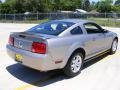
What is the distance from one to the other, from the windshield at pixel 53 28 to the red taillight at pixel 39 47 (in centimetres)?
71

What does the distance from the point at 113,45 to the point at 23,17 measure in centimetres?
2771

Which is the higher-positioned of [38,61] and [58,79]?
[38,61]

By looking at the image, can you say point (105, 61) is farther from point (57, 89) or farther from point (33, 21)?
point (33, 21)

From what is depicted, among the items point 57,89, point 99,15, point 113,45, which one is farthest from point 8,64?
point 99,15

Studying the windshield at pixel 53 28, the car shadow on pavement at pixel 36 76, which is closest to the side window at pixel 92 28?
the windshield at pixel 53 28

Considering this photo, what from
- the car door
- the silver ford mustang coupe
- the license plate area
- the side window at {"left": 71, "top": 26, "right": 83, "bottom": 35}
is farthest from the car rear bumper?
the car door

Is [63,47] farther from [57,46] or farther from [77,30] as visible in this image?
[77,30]

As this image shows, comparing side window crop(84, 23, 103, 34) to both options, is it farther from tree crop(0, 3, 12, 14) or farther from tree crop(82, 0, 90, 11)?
tree crop(82, 0, 90, 11)

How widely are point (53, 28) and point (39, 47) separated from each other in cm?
125

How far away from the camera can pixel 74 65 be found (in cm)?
666

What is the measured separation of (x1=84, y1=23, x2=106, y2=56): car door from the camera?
7.26 m

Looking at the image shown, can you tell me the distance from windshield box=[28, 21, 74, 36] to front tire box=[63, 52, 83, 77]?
0.78m

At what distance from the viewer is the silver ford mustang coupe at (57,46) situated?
5812 millimetres

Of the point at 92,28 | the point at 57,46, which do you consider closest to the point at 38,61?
the point at 57,46
